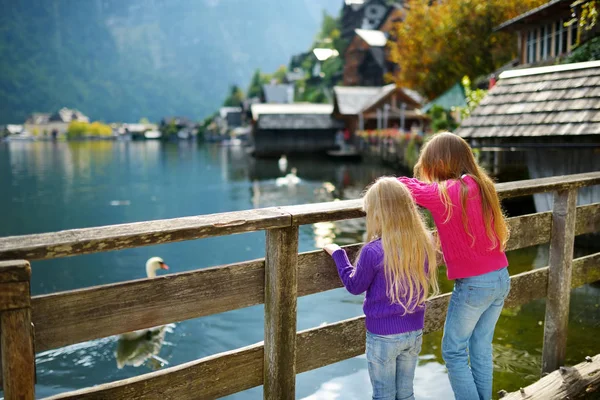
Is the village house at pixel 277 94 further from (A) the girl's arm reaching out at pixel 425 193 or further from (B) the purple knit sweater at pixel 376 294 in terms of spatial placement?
(B) the purple knit sweater at pixel 376 294

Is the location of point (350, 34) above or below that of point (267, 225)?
above

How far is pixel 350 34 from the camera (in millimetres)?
81938

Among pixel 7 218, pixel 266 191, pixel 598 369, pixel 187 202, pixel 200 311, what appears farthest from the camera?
pixel 266 191

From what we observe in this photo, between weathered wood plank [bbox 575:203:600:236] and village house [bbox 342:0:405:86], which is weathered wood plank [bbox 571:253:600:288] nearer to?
weathered wood plank [bbox 575:203:600:236]

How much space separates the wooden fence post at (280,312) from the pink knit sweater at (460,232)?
30.9 inches

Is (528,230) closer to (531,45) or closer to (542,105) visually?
(542,105)

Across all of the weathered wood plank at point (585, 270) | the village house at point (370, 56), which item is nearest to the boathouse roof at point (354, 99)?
the village house at point (370, 56)

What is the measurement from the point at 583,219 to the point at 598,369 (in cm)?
125

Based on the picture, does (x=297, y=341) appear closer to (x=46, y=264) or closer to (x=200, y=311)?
(x=200, y=311)

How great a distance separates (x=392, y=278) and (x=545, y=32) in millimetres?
23057

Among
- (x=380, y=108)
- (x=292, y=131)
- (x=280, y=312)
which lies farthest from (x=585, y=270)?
(x=292, y=131)

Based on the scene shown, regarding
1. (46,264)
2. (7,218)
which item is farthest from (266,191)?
(46,264)

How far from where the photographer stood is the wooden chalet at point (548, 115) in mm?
7363

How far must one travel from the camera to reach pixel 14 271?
2135 millimetres
